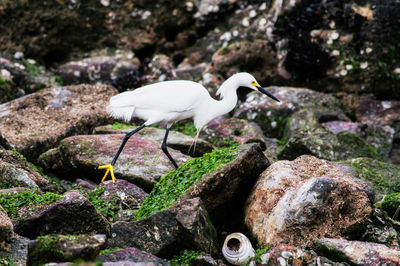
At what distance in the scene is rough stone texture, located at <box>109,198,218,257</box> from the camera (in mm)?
4488

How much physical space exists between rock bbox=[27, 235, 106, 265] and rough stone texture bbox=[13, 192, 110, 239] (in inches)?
36.6

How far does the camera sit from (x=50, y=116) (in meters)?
8.66

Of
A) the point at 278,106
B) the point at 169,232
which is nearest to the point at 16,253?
the point at 169,232

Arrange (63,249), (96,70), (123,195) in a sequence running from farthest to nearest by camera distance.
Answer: (96,70) < (123,195) < (63,249)

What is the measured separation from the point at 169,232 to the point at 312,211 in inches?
55.5

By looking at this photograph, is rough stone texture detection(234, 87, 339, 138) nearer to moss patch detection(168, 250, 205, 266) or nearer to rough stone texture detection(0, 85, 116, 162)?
rough stone texture detection(0, 85, 116, 162)

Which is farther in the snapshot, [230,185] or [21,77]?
[21,77]

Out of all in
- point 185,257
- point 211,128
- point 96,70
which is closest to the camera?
point 185,257

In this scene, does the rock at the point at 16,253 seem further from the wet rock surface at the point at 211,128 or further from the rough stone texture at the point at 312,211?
the rough stone texture at the point at 312,211

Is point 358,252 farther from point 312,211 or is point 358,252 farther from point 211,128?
point 211,128

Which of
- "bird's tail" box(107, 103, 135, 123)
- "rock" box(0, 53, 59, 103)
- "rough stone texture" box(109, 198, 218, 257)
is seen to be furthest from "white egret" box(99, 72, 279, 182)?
"rock" box(0, 53, 59, 103)

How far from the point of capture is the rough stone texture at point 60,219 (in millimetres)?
4492

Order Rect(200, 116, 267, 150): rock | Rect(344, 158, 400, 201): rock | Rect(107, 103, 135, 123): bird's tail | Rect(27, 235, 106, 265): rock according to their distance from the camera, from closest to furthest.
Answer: Rect(27, 235, 106, 265): rock → Rect(344, 158, 400, 201): rock → Rect(107, 103, 135, 123): bird's tail → Rect(200, 116, 267, 150): rock

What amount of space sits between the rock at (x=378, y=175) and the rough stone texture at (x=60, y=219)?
12.8 ft
